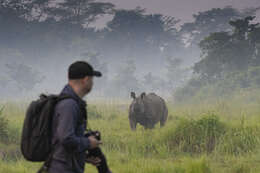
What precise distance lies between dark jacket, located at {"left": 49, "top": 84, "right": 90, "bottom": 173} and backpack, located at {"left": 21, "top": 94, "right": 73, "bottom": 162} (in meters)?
0.05

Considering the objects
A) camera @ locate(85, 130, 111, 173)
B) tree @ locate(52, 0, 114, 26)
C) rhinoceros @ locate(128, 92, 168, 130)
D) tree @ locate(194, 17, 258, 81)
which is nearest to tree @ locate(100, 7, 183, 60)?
tree @ locate(52, 0, 114, 26)

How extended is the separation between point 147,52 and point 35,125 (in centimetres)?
6405

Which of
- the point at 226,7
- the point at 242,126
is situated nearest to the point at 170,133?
the point at 242,126

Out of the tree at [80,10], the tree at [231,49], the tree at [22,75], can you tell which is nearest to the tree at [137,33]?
the tree at [80,10]

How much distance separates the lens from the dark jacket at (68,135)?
2992mm

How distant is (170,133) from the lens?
918 cm

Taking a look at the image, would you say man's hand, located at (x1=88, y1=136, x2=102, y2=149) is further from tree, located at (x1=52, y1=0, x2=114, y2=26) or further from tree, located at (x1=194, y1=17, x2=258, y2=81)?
tree, located at (x1=52, y1=0, x2=114, y2=26)

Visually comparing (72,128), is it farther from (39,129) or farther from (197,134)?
(197,134)

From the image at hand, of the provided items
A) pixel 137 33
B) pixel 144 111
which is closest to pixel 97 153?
pixel 144 111

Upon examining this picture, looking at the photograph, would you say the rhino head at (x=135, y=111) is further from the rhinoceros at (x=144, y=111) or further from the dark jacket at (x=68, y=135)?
the dark jacket at (x=68, y=135)

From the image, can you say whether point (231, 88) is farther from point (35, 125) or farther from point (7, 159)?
point (35, 125)

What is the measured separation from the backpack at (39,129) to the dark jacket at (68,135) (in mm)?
52

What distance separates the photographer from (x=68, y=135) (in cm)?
297

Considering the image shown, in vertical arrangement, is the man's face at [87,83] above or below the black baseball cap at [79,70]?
below
